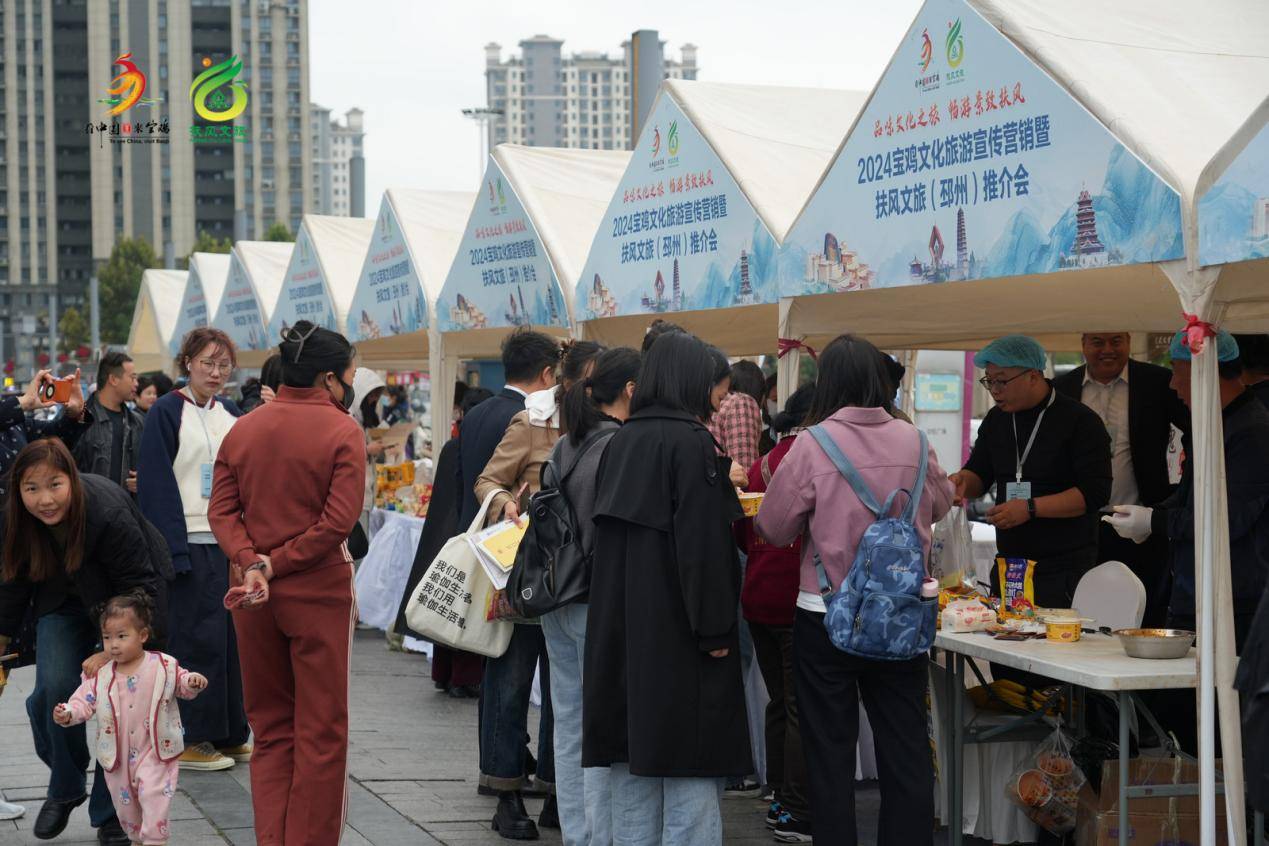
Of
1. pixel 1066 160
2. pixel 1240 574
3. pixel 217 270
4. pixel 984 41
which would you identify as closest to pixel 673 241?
pixel 984 41

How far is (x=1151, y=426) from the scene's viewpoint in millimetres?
6543

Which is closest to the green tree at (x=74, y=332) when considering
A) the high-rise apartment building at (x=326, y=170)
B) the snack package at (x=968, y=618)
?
the high-rise apartment building at (x=326, y=170)

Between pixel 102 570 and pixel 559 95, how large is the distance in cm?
17356

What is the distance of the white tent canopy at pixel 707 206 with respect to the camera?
6.93 metres

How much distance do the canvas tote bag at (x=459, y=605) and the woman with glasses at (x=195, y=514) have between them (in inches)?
53.4

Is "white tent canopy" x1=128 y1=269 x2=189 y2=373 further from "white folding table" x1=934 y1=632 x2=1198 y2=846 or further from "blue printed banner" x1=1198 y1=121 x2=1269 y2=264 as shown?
"blue printed banner" x1=1198 y1=121 x2=1269 y2=264

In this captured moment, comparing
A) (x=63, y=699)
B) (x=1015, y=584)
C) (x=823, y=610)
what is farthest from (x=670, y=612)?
(x=63, y=699)

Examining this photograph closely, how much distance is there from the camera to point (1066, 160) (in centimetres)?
451

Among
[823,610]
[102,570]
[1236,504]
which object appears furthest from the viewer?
[102,570]

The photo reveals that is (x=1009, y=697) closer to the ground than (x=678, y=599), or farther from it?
closer to the ground

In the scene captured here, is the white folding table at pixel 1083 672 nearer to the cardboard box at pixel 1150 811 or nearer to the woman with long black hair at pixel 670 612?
the cardboard box at pixel 1150 811

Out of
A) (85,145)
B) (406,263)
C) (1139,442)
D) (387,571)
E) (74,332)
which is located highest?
(85,145)

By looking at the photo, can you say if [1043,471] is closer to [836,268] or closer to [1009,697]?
[1009,697]

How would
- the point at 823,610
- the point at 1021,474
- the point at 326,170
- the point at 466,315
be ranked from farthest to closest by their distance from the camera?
the point at 326,170
the point at 466,315
the point at 1021,474
the point at 823,610
